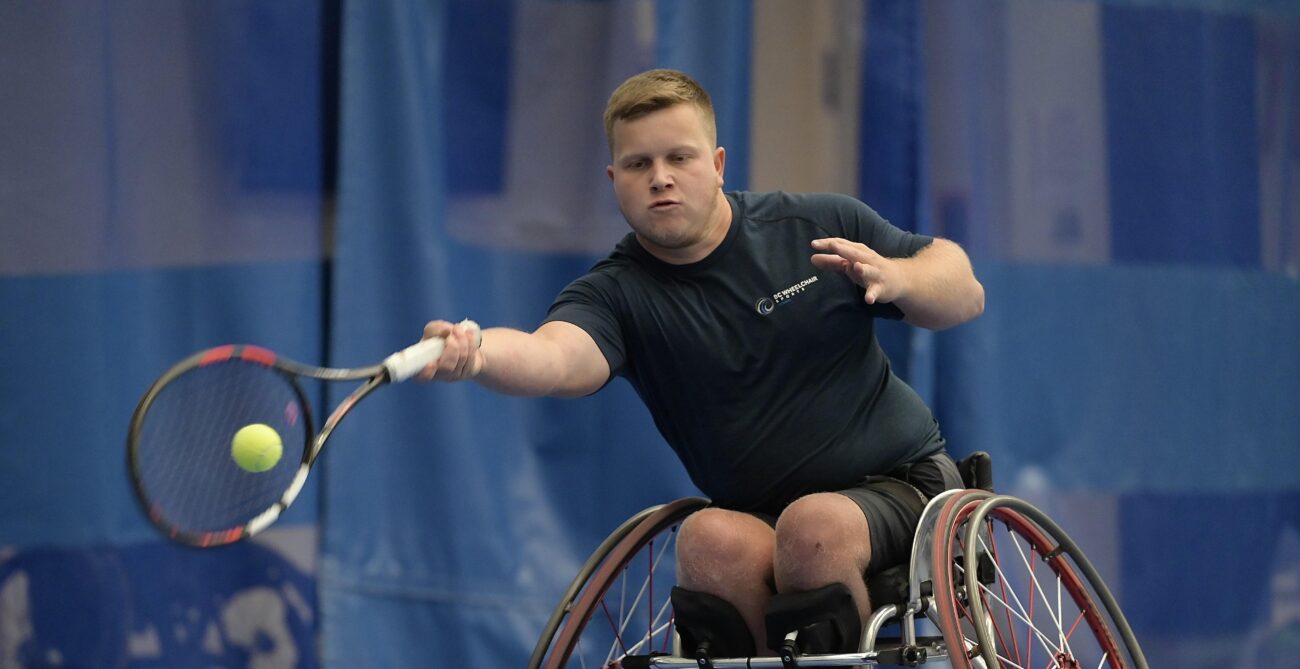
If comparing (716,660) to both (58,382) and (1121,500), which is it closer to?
(58,382)

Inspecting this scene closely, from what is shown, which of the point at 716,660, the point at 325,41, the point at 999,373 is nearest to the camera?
the point at 716,660

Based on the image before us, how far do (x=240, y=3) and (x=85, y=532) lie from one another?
1.16 metres

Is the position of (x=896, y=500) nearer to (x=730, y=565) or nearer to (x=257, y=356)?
(x=730, y=565)

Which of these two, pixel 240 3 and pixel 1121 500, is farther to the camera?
pixel 1121 500

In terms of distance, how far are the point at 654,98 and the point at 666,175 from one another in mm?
127

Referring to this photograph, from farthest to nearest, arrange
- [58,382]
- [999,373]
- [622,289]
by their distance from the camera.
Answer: [999,373] → [58,382] → [622,289]

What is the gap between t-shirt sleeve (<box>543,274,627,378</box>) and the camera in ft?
7.60

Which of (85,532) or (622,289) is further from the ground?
(622,289)

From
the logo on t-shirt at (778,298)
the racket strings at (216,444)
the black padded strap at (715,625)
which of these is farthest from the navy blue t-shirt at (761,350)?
the racket strings at (216,444)

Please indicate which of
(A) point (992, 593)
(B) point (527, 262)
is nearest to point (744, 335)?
(A) point (992, 593)

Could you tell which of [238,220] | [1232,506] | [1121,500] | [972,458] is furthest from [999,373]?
[238,220]

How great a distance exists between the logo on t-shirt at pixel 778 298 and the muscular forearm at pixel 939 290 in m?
0.16

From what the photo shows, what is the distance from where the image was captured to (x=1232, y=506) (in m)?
3.91

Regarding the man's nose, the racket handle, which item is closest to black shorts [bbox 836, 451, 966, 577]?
the man's nose
